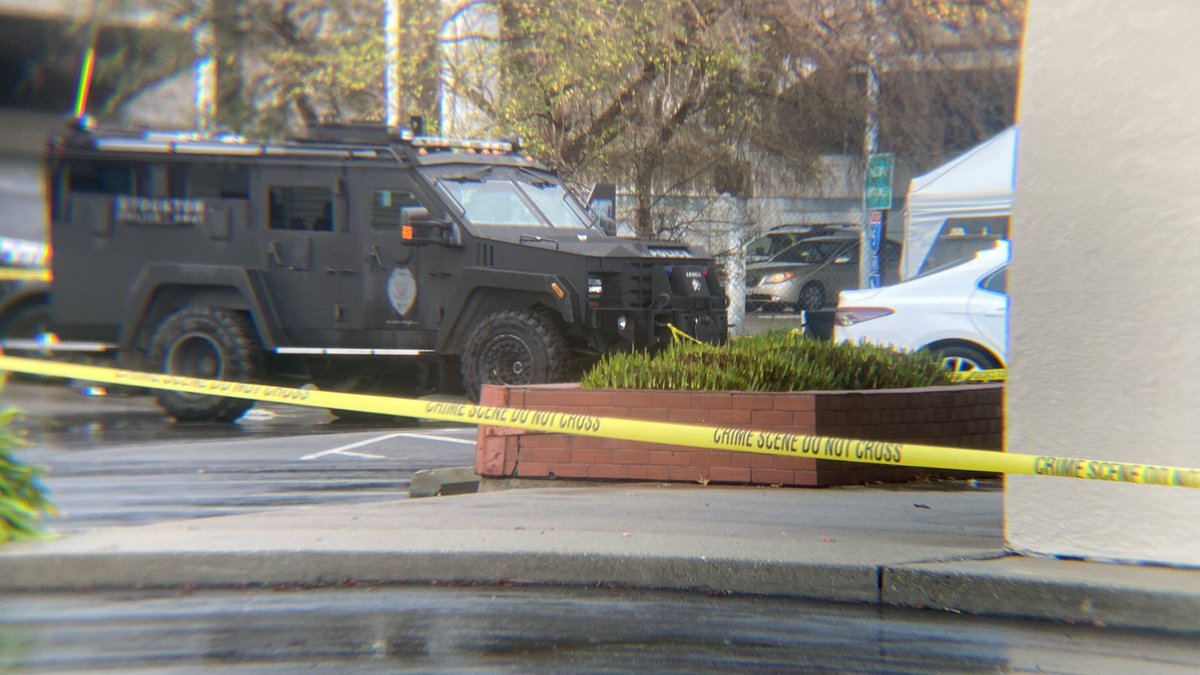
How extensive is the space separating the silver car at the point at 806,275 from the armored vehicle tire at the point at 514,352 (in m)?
5.89

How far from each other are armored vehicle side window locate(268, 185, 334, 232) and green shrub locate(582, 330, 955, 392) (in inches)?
180

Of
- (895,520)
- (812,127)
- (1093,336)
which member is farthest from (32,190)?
(812,127)

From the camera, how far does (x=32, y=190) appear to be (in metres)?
6.39

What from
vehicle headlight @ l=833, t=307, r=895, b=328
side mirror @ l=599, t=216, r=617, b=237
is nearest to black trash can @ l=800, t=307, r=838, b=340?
vehicle headlight @ l=833, t=307, r=895, b=328

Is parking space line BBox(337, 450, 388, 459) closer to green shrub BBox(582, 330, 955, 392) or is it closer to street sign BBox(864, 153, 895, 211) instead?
green shrub BBox(582, 330, 955, 392)

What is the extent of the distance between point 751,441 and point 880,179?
9215mm

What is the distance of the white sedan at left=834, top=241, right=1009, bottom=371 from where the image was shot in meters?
11.3

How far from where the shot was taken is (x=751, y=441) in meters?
5.78

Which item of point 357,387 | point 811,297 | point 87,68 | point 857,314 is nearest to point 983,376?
point 857,314

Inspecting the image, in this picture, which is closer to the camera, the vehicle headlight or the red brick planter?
the red brick planter

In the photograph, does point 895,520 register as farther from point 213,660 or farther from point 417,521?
point 213,660

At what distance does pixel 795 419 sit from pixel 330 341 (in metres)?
5.71

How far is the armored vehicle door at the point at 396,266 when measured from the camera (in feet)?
36.9

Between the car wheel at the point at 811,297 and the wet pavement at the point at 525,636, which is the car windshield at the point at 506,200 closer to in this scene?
the car wheel at the point at 811,297
